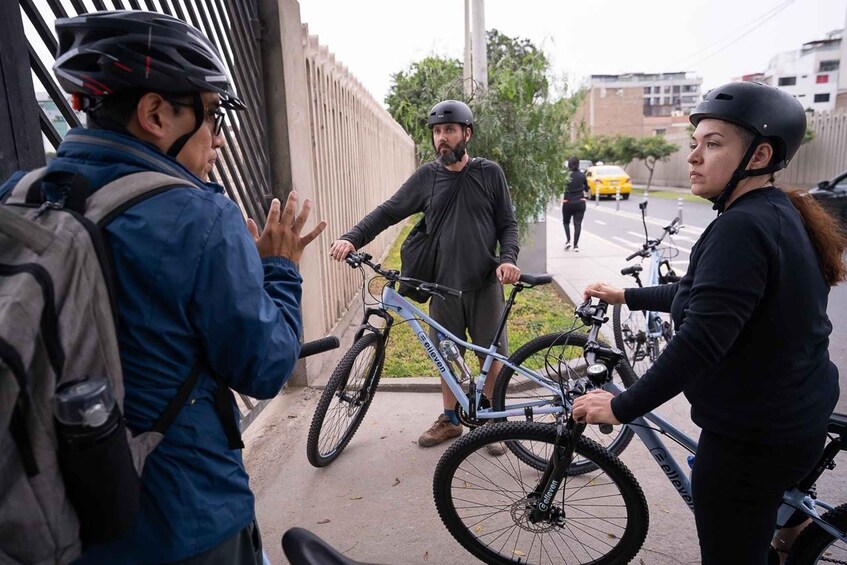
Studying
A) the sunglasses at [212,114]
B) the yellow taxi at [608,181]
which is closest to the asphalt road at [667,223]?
the yellow taxi at [608,181]

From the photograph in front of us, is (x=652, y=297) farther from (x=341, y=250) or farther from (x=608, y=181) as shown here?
(x=608, y=181)

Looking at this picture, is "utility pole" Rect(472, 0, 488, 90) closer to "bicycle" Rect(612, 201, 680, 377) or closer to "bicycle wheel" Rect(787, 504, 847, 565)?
"bicycle" Rect(612, 201, 680, 377)

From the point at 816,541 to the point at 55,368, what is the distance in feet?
A: 8.15

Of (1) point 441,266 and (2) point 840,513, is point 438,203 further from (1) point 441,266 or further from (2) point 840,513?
(2) point 840,513

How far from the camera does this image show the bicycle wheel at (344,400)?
363 centimetres

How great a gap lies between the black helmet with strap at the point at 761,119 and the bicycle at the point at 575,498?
88 centimetres

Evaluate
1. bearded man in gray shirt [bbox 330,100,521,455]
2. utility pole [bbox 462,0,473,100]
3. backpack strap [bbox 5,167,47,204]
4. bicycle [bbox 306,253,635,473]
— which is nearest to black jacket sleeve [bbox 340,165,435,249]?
bearded man in gray shirt [bbox 330,100,521,455]

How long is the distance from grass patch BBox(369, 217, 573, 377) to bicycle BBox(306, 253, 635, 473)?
0.34 m

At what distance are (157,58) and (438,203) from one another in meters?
2.55

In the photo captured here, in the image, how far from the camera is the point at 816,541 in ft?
7.22

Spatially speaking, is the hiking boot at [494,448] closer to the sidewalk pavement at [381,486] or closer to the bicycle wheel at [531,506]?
the bicycle wheel at [531,506]

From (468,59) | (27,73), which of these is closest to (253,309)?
(27,73)

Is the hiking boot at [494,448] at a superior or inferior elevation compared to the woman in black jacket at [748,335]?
inferior

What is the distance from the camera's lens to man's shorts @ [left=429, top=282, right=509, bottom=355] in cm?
387
